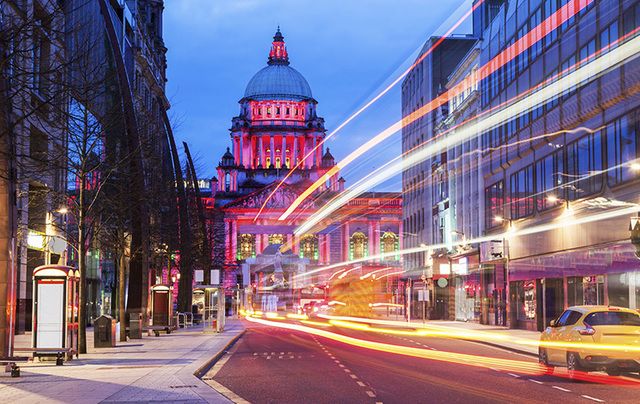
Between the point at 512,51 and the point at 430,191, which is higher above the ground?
the point at 512,51

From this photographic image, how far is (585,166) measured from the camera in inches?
1724

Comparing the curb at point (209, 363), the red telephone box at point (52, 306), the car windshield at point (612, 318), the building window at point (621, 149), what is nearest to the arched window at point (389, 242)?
the building window at point (621, 149)

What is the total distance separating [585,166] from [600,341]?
22.7 m

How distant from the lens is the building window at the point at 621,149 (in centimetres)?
3744

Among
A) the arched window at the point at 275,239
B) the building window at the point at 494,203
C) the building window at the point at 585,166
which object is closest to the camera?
the building window at the point at 585,166

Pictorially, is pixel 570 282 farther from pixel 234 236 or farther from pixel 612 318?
pixel 234 236

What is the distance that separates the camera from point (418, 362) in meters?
28.3

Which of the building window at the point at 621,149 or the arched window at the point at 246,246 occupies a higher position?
the arched window at the point at 246,246

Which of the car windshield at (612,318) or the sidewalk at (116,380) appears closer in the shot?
the sidewalk at (116,380)

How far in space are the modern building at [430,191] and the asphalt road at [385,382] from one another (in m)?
45.9

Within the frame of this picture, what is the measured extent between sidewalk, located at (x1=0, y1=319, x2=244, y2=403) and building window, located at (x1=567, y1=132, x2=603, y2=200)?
59.2 feet

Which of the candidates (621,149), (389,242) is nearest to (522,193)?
(621,149)

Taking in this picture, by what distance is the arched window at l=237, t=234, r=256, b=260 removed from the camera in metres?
191

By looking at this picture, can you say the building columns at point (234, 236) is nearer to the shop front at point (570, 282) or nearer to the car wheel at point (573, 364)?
the shop front at point (570, 282)
